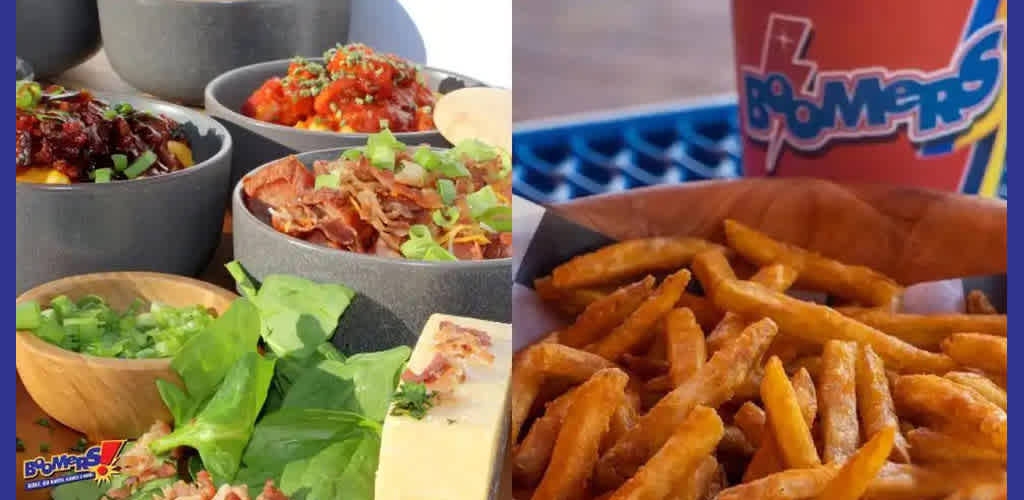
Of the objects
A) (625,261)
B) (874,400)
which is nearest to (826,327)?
(874,400)

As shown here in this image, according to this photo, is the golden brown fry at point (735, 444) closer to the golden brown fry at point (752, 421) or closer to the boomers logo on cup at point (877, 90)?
the golden brown fry at point (752, 421)

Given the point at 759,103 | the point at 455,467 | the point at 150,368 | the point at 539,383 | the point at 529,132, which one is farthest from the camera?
the point at 529,132

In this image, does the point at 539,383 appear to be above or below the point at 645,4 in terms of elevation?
below

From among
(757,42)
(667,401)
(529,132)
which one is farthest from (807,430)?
(529,132)

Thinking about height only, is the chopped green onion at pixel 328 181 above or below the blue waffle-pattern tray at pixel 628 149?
above

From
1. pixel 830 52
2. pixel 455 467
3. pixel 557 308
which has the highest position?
pixel 830 52

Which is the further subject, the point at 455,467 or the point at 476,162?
the point at 476,162

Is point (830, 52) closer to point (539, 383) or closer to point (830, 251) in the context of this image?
point (830, 251)

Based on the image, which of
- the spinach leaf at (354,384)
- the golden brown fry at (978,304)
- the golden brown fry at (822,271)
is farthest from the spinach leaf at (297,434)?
the golden brown fry at (978,304)
